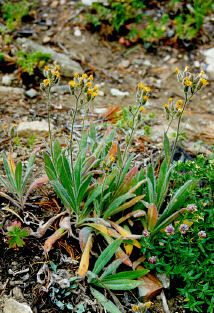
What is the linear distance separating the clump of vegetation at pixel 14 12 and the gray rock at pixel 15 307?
147 inches

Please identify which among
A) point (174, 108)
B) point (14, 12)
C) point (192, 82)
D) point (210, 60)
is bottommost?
point (210, 60)

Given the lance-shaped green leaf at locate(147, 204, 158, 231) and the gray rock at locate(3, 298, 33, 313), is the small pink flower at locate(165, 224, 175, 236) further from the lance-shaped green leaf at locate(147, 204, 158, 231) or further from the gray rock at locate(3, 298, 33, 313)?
the gray rock at locate(3, 298, 33, 313)

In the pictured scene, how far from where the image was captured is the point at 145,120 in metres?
4.91

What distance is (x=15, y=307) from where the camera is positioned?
3.01 meters

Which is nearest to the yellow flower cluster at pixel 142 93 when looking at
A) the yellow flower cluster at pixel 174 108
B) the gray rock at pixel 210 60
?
the yellow flower cluster at pixel 174 108

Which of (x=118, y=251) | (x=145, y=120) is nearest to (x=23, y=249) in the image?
(x=118, y=251)

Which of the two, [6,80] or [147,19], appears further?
[147,19]

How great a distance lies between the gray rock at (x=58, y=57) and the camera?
5.42 meters

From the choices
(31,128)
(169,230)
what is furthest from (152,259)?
(31,128)

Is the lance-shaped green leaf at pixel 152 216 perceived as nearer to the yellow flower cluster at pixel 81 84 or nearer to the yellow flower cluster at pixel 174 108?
the yellow flower cluster at pixel 174 108

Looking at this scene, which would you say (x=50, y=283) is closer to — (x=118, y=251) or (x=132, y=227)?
(x=118, y=251)

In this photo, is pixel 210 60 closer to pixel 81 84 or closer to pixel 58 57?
pixel 58 57

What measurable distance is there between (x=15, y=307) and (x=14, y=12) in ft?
13.2

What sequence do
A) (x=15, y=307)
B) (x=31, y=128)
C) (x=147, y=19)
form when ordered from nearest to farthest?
(x=15, y=307) < (x=31, y=128) < (x=147, y=19)
